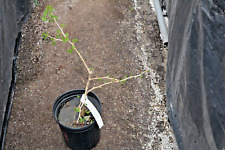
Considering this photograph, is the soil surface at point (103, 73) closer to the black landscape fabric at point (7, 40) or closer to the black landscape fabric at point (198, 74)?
the black landscape fabric at point (7, 40)

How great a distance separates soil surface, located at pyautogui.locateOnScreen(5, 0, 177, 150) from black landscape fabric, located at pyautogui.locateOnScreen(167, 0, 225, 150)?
1.38 ft

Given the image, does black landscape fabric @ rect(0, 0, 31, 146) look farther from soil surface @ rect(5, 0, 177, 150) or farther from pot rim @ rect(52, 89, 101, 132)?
pot rim @ rect(52, 89, 101, 132)

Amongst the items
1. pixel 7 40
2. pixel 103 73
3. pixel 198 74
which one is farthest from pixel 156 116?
pixel 7 40

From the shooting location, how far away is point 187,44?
6.25ft

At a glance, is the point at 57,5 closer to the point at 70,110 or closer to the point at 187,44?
the point at 70,110

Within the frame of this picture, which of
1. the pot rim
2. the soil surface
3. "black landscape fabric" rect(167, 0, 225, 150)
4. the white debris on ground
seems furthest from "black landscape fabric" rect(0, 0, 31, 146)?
"black landscape fabric" rect(167, 0, 225, 150)

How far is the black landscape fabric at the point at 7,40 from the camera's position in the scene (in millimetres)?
2576

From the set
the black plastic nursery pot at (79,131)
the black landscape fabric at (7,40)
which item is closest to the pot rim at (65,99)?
the black plastic nursery pot at (79,131)

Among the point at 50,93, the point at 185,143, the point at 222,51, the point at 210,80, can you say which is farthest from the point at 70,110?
the point at 222,51

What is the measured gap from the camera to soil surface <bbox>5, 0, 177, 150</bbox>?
256 cm

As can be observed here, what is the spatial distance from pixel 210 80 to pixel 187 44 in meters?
0.45

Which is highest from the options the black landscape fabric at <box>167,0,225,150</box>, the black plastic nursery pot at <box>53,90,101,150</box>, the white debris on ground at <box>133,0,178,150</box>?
the black landscape fabric at <box>167,0,225,150</box>

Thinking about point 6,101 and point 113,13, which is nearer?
point 6,101

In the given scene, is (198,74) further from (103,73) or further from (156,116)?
(103,73)
